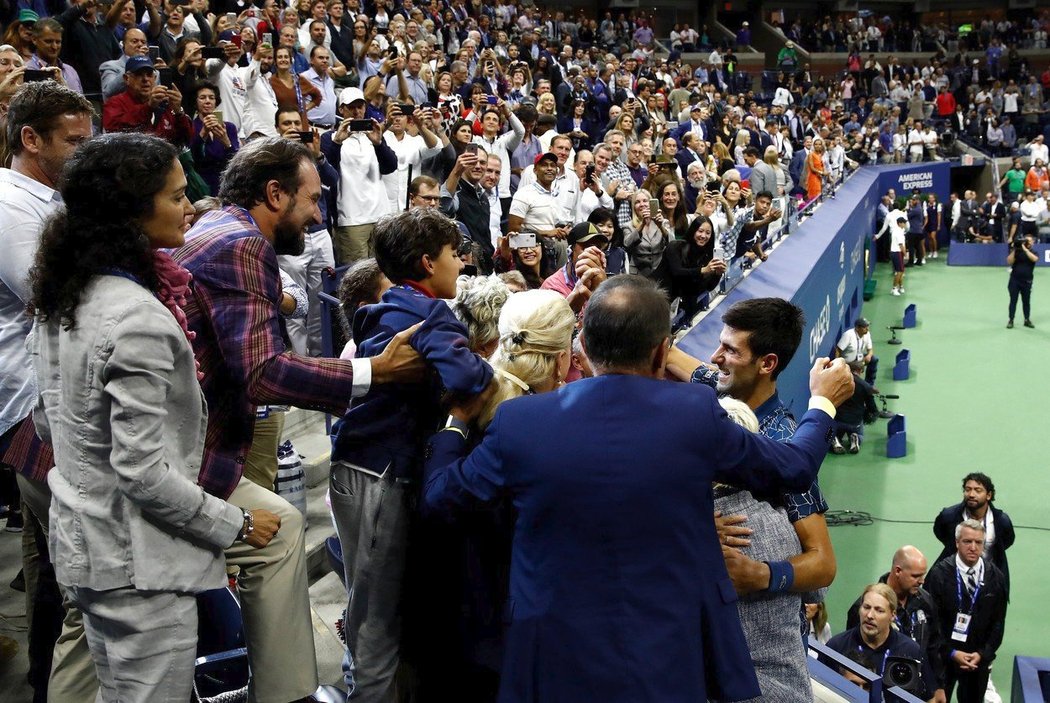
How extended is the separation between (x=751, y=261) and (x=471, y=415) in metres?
8.41

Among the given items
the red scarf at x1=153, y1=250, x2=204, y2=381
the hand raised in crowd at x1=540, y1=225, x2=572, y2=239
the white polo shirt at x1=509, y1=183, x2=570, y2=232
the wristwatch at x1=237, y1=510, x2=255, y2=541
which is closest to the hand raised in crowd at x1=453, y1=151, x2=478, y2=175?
the white polo shirt at x1=509, y1=183, x2=570, y2=232

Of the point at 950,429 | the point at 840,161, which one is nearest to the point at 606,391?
the point at 950,429

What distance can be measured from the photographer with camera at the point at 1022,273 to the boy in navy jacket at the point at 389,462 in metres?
15.8

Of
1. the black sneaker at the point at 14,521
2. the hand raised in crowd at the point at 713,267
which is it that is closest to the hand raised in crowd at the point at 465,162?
the hand raised in crowd at the point at 713,267

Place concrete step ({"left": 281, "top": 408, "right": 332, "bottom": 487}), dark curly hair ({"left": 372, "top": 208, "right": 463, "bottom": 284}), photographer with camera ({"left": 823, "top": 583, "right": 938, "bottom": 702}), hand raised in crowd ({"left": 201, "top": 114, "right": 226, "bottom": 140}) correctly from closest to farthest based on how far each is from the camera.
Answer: dark curly hair ({"left": 372, "top": 208, "right": 463, "bottom": 284}), concrete step ({"left": 281, "top": 408, "right": 332, "bottom": 487}), photographer with camera ({"left": 823, "top": 583, "right": 938, "bottom": 702}), hand raised in crowd ({"left": 201, "top": 114, "right": 226, "bottom": 140})

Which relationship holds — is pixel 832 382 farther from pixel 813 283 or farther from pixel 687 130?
pixel 687 130

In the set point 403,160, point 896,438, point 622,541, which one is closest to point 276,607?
point 622,541

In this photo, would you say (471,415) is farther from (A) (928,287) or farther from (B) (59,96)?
(A) (928,287)

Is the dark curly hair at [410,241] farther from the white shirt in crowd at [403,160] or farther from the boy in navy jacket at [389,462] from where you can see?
the white shirt in crowd at [403,160]

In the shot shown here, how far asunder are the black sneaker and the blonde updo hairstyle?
2.76 m

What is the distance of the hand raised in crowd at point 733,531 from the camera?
2.29 m

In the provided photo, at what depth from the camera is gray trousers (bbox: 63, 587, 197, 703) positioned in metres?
2.12

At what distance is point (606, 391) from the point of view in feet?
6.58

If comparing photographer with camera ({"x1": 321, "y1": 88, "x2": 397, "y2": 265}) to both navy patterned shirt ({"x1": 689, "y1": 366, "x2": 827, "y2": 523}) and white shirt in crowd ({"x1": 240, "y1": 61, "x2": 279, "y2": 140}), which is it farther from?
navy patterned shirt ({"x1": 689, "y1": 366, "x2": 827, "y2": 523})
